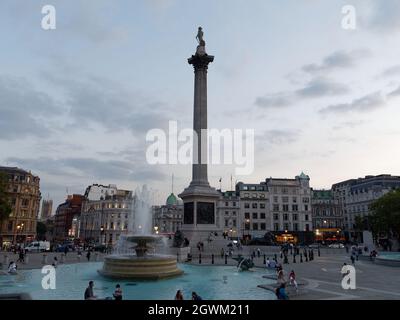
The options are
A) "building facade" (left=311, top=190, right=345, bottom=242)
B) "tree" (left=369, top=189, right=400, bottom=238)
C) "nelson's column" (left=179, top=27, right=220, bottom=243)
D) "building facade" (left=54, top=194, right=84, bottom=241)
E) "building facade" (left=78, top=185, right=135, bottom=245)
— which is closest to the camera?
"nelson's column" (left=179, top=27, right=220, bottom=243)

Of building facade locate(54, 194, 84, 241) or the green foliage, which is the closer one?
the green foliage

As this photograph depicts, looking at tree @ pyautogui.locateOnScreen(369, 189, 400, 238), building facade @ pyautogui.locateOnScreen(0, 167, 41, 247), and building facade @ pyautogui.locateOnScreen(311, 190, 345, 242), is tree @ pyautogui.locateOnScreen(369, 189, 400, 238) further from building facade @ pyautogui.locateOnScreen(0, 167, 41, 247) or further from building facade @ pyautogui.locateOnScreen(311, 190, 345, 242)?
building facade @ pyautogui.locateOnScreen(0, 167, 41, 247)

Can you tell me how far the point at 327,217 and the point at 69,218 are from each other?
11757 cm

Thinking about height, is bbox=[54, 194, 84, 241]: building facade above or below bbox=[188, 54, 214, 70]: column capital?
below

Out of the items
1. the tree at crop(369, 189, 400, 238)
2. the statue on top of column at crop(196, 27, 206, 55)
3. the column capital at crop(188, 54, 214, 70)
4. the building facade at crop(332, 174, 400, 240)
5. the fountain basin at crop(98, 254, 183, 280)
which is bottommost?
the fountain basin at crop(98, 254, 183, 280)

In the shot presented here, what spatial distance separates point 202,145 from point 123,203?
2891 inches

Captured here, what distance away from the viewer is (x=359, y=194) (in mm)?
107312

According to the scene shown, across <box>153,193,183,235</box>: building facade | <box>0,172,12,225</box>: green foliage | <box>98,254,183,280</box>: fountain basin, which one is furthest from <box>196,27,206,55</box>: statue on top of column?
<box>153,193,183,235</box>: building facade

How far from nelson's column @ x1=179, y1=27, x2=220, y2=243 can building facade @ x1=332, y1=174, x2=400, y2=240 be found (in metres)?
60.4

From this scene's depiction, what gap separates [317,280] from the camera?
25688 millimetres

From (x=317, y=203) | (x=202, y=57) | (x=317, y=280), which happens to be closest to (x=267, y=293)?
(x=317, y=280)

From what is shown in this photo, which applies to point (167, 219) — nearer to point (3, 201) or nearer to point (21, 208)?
point (21, 208)

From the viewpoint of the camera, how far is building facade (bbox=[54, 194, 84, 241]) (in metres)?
151
